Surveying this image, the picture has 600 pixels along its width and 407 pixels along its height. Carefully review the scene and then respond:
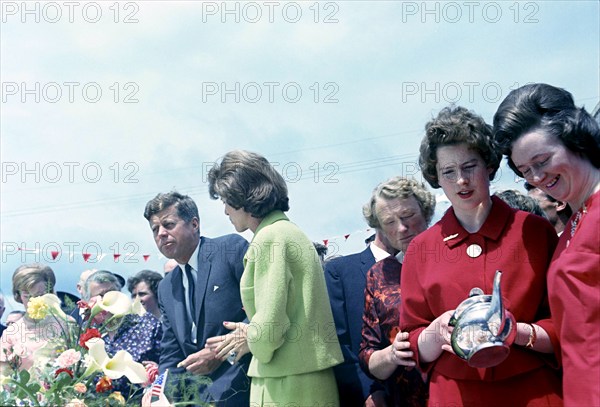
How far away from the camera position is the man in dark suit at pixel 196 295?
319 centimetres

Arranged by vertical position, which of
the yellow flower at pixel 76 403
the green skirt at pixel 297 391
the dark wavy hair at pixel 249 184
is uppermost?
the dark wavy hair at pixel 249 184

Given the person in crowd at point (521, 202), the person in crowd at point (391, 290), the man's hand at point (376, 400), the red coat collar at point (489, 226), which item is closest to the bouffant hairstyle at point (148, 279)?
the person in crowd at point (391, 290)

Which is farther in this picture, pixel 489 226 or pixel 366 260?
pixel 366 260

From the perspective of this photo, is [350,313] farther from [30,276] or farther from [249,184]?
[30,276]

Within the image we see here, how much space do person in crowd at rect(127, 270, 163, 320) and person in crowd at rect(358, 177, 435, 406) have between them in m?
2.59

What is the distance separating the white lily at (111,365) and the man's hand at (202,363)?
1086 millimetres

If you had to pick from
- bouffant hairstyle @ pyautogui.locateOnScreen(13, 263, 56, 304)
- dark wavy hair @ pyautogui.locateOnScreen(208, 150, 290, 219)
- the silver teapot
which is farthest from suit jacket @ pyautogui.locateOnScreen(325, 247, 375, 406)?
bouffant hairstyle @ pyautogui.locateOnScreen(13, 263, 56, 304)

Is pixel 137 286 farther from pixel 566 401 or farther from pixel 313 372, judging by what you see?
pixel 566 401

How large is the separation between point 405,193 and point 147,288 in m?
2.87

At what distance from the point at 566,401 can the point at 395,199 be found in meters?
1.28

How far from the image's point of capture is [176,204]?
382cm

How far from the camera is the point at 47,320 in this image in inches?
90.5

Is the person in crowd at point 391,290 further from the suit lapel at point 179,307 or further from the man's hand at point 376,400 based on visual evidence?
the suit lapel at point 179,307

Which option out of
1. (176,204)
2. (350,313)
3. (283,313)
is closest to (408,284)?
(283,313)
